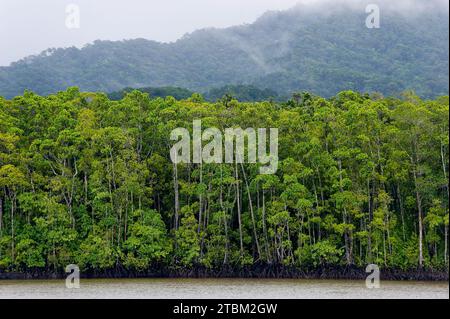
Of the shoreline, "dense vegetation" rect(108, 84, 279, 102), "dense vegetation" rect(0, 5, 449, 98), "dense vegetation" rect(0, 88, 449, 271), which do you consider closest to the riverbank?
the shoreline

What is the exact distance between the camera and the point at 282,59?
9056 centimetres

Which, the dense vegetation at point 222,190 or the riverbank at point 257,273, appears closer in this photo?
the riverbank at point 257,273

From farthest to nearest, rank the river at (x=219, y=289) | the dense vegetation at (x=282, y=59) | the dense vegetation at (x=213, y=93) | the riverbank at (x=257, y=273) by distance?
the dense vegetation at (x=282, y=59)
the dense vegetation at (x=213, y=93)
the riverbank at (x=257, y=273)
the river at (x=219, y=289)

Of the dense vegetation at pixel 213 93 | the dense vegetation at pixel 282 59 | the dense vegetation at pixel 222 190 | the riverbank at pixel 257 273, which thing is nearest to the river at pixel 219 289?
the riverbank at pixel 257 273

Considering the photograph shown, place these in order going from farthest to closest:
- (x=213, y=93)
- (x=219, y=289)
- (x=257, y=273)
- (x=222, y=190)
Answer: (x=213, y=93), (x=222, y=190), (x=257, y=273), (x=219, y=289)

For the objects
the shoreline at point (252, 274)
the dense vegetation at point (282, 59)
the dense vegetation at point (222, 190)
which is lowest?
the shoreline at point (252, 274)

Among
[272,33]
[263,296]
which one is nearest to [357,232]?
[263,296]

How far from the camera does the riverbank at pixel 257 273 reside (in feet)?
96.7

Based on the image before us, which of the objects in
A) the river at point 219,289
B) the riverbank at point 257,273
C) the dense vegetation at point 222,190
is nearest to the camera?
the river at point 219,289

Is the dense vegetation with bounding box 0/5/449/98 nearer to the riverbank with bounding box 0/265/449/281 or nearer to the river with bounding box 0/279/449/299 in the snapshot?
the riverbank with bounding box 0/265/449/281

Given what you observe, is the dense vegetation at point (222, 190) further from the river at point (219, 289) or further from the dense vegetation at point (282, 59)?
the dense vegetation at point (282, 59)

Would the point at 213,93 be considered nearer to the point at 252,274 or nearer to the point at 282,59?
the point at 252,274

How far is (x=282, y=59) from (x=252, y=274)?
62.4 meters

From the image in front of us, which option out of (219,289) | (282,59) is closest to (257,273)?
(219,289)
